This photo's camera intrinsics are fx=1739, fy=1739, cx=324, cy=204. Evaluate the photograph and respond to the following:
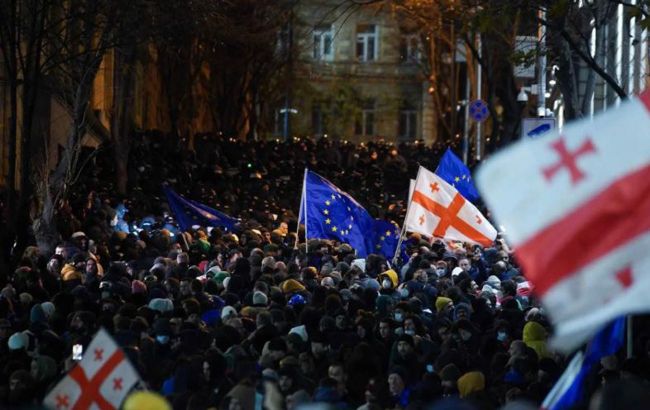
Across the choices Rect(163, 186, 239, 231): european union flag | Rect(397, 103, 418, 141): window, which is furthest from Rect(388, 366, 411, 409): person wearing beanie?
Rect(397, 103, 418, 141): window

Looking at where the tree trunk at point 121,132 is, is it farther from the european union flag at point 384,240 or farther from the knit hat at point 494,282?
the knit hat at point 494,282

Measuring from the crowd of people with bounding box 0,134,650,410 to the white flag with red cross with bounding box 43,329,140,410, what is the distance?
86 centimetres

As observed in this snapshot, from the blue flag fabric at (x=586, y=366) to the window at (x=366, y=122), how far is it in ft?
246

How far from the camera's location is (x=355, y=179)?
4066 cm

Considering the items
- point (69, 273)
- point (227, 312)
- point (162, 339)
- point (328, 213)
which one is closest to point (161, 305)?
point (227, 312)

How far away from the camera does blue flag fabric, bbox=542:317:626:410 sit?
939cm

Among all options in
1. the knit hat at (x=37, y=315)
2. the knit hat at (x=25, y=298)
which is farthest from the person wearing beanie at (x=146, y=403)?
the knit hat at (x=25, y=298)

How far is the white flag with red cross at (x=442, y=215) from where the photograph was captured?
22250 mm

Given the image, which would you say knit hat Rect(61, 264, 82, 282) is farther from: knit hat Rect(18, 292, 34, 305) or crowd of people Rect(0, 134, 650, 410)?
knit hat Rect(18, 292, 34, 305)

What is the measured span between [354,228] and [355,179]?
17308 millimetres

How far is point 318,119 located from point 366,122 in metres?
2.58

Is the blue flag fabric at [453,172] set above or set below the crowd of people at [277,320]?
above

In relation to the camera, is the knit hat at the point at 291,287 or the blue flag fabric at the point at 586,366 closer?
the blue flag fabric at the point at 586,366

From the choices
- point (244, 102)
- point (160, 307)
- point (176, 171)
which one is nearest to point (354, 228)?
point (160, 307)
